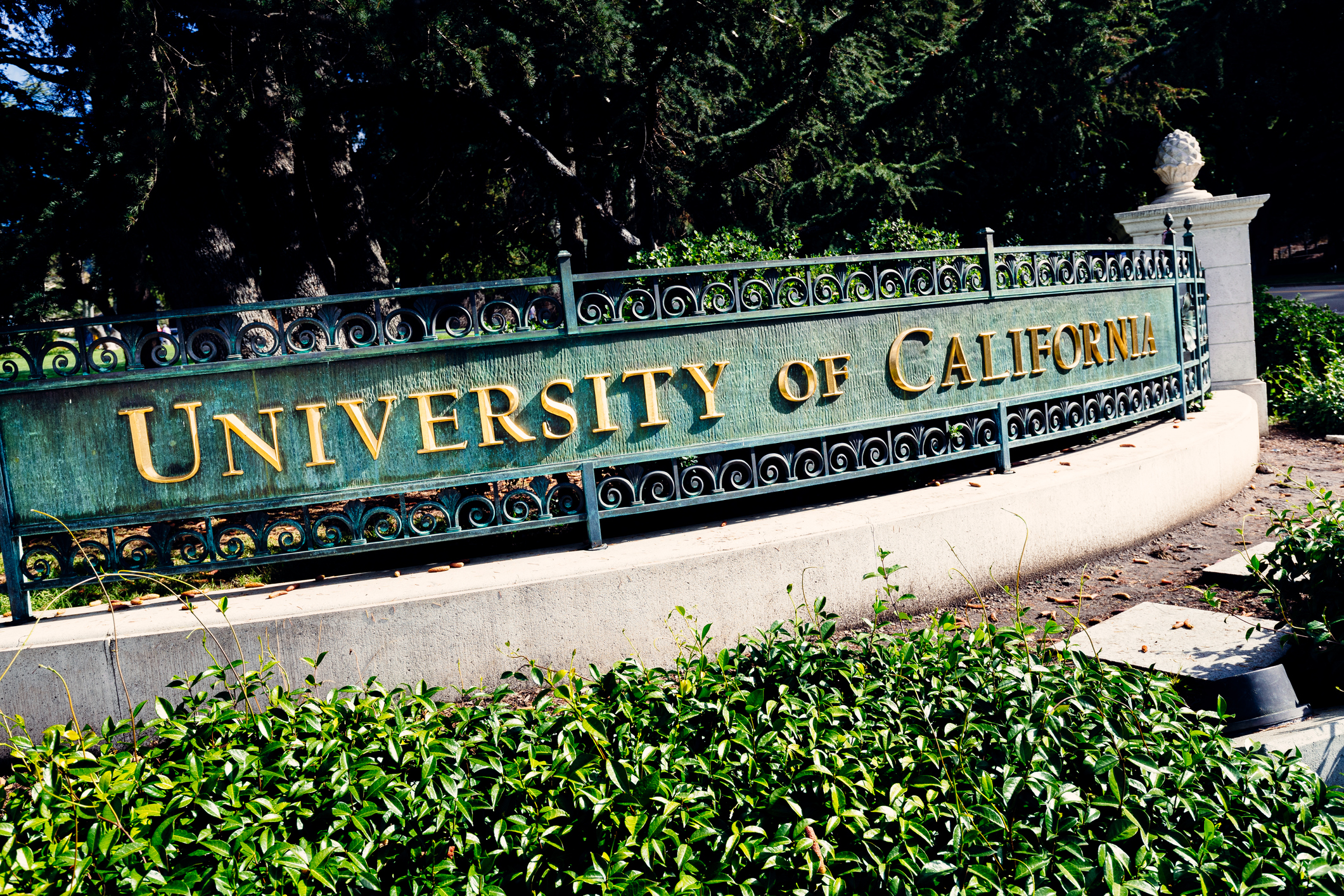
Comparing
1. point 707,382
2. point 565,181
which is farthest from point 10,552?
point 565,181

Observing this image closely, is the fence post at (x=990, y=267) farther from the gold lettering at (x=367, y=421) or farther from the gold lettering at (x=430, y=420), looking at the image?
the gold lettering at (x=367, y=421)

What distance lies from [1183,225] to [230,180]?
29.0 ft

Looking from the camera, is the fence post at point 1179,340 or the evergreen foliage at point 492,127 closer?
the evergreen foliage at point 492,127

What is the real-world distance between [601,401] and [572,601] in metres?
0.99

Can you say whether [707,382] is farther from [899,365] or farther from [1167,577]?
[1167,577]

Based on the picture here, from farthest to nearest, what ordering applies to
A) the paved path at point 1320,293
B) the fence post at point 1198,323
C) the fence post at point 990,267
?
1. the paved path at point 1320,293
2. the fence post at point 1198,323
3. the fence post at point 990,267

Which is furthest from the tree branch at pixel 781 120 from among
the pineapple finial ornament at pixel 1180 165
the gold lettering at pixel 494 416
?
the gold lettering at pixel 494 416

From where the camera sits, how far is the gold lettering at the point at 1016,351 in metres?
5.90

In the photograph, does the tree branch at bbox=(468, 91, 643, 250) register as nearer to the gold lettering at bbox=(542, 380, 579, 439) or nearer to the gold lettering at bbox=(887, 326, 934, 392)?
the gold lettering at bbox=(887, 326, 934, 392)

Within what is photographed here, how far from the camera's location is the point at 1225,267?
8977 mm

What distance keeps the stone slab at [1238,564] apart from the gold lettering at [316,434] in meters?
4.61

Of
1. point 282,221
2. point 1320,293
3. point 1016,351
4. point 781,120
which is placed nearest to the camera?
point 1016,351

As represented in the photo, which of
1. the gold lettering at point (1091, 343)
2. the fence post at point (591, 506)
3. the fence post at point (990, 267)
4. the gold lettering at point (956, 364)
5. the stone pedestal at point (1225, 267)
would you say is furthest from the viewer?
the stone pedestal at point (1225, 267)

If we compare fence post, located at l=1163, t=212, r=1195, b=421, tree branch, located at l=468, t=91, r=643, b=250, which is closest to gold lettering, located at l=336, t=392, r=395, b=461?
fence post, located at l=1163, t=212, r=1195, b=421
